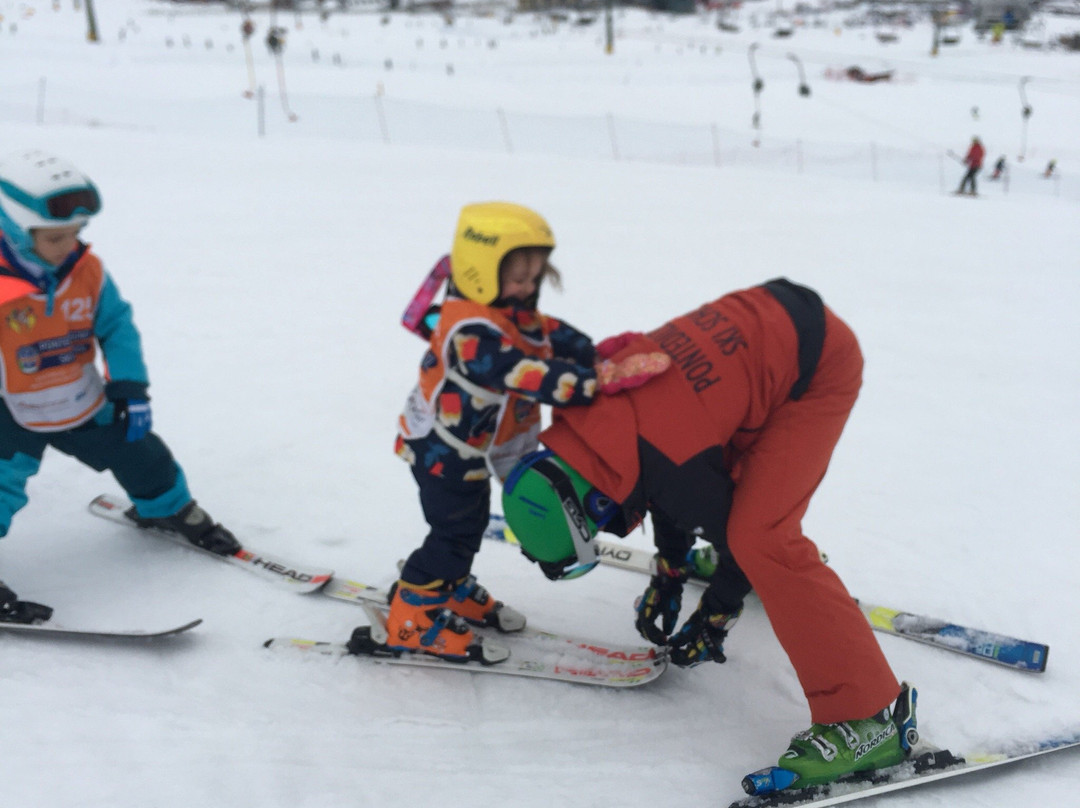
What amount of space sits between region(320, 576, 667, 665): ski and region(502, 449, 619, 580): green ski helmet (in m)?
0.77

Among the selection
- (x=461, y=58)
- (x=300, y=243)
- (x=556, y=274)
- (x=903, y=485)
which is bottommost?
(x=903, y=485)

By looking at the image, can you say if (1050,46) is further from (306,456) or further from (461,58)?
(306,456)

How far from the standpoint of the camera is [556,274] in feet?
8.38

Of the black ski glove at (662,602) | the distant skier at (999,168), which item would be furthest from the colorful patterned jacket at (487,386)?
the distant skier at (999,168)

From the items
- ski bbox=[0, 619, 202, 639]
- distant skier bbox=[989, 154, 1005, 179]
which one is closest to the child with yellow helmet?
ski bbox=[0, 619, 202, 639]

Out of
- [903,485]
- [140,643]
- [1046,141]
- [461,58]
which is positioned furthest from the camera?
[461,58]

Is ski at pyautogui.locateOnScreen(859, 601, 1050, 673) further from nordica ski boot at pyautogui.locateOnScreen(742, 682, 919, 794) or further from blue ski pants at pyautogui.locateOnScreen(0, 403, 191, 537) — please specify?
blue ski pants at pyautogui.locateOnScreen(0, 403, 191, 537)

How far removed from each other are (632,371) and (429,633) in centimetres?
136

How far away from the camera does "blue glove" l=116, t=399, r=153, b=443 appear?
334cm

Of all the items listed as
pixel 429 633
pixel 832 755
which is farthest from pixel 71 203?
pixel 832 755

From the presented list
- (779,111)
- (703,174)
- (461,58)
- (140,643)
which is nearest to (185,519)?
(140,643)

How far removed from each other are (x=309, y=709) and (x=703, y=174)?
13052mm

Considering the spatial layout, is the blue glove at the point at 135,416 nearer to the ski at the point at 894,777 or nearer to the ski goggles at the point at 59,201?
the ski goggles at the point at 59,201

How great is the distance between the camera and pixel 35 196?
290 centimetres
